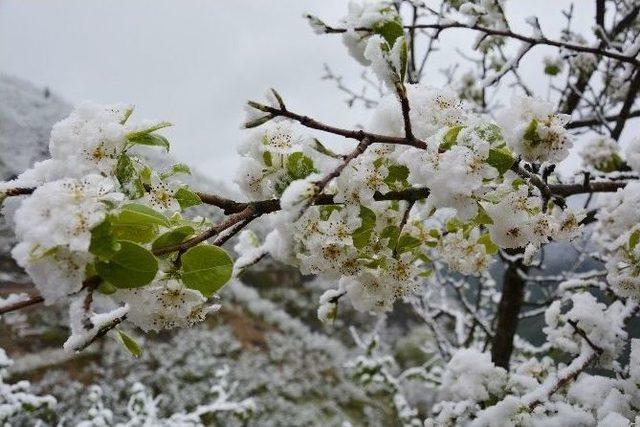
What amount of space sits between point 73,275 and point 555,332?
1759 mm

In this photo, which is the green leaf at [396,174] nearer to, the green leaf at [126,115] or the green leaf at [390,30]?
the green leaf at [390,30]

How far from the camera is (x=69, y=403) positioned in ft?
21.3

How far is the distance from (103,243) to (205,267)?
0.19 meters

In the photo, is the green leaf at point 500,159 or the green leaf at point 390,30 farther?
the green leaf at point 390,30

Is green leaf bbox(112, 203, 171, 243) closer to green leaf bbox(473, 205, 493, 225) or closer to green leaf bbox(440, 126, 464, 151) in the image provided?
green leaf bbox(440, 126, 464, 151)

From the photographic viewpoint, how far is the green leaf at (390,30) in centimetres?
99

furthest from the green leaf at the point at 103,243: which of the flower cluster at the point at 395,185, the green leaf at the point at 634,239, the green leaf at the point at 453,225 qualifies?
the green leaf at the point at 634,239

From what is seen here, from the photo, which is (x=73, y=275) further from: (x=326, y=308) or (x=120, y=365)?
(x=120, y=365)

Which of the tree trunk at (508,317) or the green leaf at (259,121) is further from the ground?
the tree trunk at (508,317)

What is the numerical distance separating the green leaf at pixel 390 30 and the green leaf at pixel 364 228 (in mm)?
333

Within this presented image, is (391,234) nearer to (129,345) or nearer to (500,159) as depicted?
(500,159)

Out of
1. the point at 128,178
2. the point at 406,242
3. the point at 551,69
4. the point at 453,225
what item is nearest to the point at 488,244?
the point at 453,225

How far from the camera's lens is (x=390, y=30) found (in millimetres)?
1001

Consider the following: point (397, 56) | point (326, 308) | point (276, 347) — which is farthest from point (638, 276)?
point (276, 347)
